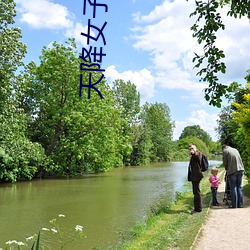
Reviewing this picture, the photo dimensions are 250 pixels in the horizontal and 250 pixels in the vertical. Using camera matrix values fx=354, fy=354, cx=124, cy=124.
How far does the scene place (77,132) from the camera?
90.6ft

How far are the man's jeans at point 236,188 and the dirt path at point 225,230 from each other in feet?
0.71

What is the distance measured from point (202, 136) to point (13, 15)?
415 ft

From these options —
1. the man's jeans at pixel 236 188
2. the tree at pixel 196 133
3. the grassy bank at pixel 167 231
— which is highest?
the tree at pixel 196 133

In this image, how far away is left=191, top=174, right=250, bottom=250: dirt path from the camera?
645cm

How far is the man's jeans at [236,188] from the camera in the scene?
1004 cm

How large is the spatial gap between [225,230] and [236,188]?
2768 millimetres

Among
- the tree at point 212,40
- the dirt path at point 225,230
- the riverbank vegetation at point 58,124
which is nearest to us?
the tree at point 212,40

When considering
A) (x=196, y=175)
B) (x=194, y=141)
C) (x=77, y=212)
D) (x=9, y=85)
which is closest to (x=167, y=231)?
(x=196, y=175)

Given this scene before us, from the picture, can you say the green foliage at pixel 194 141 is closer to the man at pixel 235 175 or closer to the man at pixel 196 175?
the man at pixel 235 175

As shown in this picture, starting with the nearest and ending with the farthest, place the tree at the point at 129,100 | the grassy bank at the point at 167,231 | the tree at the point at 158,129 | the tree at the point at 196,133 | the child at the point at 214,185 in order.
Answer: the grassy bank at the point at 167,231
the child at the point at 214,185
the tree at the point at 129,100
the tree at the point at 158,129
the tree at the point at 196,133

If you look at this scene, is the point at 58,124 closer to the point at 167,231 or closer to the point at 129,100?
the point at 167,231

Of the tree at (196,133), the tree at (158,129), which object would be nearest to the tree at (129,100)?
the tree at (158,129)

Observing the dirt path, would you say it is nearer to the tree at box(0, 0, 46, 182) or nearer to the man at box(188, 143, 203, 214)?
the man at box(188, 143, 203, 214)

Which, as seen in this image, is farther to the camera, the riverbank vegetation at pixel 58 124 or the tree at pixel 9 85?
the riverbank vegetation at pixel 58 124
